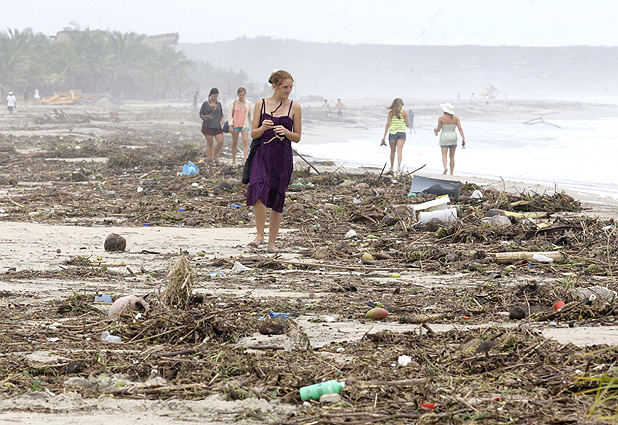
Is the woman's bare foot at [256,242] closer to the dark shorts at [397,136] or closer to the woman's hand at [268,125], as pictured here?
the woman's hand at [268,125]

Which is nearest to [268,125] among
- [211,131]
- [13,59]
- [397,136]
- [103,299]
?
[103,299]

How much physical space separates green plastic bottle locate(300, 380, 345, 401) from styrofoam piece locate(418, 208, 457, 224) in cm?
517

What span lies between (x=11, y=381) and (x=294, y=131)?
4.16 meters

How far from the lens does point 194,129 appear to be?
3403 cm

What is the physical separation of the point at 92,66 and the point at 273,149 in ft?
186

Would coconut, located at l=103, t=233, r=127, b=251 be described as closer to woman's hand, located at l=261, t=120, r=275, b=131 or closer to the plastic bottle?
woman's hand, located at l=261, t=120, r=275, b=131

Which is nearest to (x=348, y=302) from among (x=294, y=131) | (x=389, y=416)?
(x=389, y=416)

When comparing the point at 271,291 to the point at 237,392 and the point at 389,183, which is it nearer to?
the point at 237,392

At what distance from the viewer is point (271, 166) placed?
22.2 ft

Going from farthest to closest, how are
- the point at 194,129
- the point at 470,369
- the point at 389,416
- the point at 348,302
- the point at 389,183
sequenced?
1. the point at 194,129
2. the point at 389,183
3. the point at 348,302
4. the point at 470,369
5. the point at 389,416

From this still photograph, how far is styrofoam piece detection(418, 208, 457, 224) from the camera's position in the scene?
312 inches

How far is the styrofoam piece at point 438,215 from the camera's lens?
26.0ft

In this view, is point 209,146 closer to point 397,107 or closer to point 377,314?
point 397,107

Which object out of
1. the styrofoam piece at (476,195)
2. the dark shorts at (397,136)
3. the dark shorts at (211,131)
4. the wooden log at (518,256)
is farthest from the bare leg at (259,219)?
the dark shorts at (211,131)
